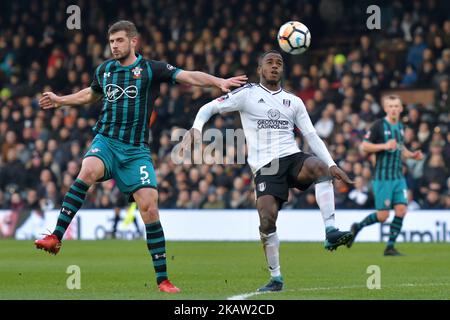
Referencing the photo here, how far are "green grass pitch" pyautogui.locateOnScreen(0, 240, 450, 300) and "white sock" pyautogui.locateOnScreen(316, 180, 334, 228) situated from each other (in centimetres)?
71

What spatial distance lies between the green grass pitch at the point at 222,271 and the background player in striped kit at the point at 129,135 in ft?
2.36

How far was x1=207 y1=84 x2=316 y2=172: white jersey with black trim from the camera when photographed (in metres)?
10.1

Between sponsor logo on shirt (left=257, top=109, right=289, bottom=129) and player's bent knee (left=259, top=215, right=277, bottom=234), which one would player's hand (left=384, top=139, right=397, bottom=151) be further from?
player's bent knee (left=259, top=215, right=277, bottom=234)

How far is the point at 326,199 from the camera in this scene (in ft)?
32.4

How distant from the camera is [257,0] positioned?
27000mm

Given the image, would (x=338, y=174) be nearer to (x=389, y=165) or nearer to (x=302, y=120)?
(x=302, y=120)

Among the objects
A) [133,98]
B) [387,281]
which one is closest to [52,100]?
[133,98]

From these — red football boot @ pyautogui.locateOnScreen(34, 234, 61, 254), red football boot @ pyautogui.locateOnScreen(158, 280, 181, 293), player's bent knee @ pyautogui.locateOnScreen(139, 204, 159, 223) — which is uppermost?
player's bent knee @ pyautogui.locateOnScreen(139, 204, 159, 223)

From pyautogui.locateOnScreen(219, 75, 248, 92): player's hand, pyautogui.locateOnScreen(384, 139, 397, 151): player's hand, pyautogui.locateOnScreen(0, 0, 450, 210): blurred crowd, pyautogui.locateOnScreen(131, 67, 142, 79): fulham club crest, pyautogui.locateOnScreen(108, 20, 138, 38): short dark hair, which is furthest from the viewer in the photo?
pyautogui.locateOnScreen(0, 0, 450, 210): blurred crowd

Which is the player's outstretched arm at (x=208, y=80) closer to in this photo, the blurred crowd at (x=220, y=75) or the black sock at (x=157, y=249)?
the black sock at (x=157, y=249)

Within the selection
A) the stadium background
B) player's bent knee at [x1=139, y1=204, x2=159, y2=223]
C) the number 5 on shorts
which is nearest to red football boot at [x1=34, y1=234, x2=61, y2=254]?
player's bent knee at [x1=139, y1=204, x2=159, y2=223]

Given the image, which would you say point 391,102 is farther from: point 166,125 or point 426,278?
point 166,125

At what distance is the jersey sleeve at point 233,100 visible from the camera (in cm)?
998

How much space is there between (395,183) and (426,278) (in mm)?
4745
